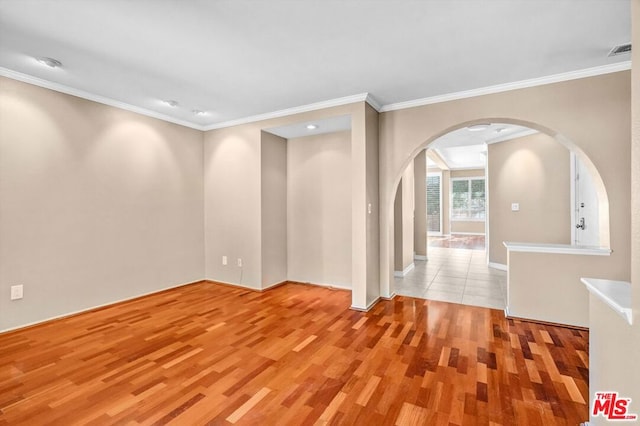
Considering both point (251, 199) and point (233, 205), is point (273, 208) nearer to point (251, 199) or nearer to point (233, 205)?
point (251, 199)

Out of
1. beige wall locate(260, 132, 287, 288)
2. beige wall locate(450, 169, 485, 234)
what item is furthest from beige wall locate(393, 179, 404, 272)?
beige wall locate(450, 169, 485, 234)

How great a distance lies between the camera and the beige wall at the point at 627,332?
3.71 ft

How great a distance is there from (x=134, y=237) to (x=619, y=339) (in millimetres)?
4798

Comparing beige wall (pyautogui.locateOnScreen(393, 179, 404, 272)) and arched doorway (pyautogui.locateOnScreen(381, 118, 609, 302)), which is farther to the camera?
beige wall (pyautogui.locateOnScreen(393, 179, 404, 272))

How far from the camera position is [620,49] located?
2.59 metres

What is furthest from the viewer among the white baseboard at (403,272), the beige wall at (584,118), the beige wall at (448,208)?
the beige wall at (448,208)

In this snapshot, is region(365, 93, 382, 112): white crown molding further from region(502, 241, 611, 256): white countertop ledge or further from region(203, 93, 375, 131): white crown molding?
region(502, 241, 611, 256): white countertop ledge

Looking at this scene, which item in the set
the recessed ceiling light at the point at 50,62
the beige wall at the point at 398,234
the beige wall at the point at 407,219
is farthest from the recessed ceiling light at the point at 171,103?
the beige wall at the point at 407,219

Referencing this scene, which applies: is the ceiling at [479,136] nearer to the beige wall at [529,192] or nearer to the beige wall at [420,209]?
the beige wall at [529,192]

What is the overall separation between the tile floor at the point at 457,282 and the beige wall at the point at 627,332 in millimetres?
2270

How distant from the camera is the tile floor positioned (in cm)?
408

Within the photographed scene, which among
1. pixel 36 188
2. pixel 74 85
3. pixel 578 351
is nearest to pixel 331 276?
pixel 578 351

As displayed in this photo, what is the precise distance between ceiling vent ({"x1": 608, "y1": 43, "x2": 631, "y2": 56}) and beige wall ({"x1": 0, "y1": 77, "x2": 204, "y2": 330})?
17.4 feet

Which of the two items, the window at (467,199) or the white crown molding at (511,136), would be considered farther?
the window at (467,199)
